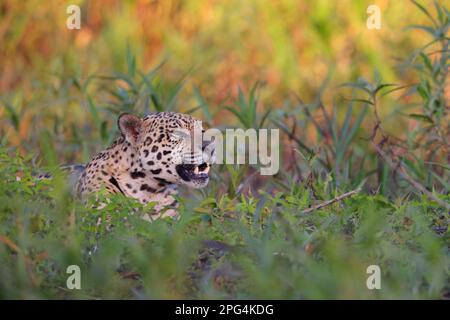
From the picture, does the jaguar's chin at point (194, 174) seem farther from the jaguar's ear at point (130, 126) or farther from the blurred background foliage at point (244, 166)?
the jaguar's ear at point (130, 126)

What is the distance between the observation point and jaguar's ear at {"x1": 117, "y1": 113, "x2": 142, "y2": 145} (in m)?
6.27

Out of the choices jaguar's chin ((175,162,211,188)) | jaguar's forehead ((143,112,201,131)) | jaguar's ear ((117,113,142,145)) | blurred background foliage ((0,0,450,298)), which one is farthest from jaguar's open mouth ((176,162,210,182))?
jaguar's ear ((117,113,142,145))

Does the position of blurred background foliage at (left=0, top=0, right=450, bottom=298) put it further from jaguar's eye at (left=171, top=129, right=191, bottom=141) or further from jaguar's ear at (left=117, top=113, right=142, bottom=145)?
jaguar's ear at (left=117, top=113, right=142, bottom=145)

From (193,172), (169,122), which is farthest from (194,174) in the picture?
(169,122)

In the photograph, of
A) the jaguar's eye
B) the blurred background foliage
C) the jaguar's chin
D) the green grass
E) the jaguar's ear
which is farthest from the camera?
the jaguar's ear

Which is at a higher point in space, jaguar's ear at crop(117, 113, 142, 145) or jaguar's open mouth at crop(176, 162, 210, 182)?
jaguar's ear at crop(117, 113, 142, 145)

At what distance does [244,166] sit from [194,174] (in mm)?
703

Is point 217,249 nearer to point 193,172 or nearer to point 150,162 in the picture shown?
point 193,172

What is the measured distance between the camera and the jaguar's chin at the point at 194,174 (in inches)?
236

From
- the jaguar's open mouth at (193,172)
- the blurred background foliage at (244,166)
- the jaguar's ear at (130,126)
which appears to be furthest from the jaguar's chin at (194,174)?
the jaguar's ear at (130,126)

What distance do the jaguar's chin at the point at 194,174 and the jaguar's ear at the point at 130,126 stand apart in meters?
0.40

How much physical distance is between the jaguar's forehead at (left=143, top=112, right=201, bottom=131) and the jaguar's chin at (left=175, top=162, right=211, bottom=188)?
280mm

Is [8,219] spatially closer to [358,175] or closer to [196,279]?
Result: [196,279]
